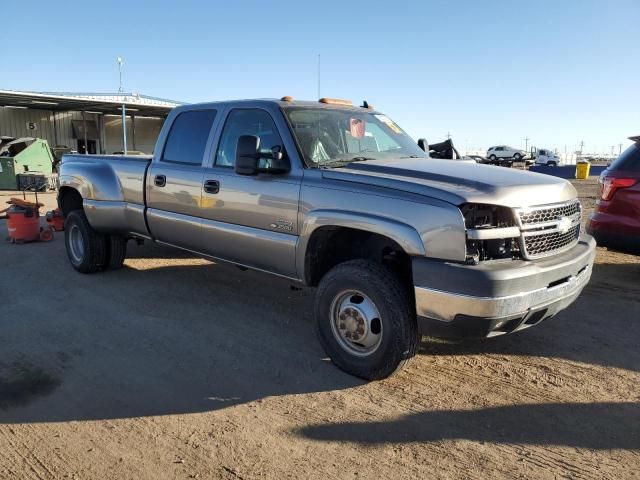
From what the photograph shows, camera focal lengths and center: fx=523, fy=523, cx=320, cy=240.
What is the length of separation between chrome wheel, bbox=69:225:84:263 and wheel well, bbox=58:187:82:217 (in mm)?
415

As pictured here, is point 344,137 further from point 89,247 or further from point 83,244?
point 83,244

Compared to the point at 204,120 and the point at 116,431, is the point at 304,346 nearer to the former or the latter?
the point at 116,431

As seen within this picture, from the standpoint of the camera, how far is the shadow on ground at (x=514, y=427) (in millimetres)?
2943

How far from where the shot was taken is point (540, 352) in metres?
4.18

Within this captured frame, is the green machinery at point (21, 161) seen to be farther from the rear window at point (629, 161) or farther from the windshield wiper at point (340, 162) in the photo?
the rear window at point (629, 161)

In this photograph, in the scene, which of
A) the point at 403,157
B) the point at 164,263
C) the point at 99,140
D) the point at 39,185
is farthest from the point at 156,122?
the point at 403,157

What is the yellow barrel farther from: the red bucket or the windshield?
the red bucket

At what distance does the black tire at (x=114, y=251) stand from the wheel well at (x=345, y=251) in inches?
135

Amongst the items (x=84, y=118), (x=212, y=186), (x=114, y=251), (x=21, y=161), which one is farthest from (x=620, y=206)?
(x=84, y=118)

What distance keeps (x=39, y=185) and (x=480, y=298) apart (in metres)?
18.0

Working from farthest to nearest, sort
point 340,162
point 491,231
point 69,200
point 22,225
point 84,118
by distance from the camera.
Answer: point 84,118 → point 22,225 → point 69,200 → point 340,162 → point 491,231

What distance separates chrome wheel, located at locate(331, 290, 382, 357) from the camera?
3.58 meters

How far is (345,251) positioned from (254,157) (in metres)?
1.02

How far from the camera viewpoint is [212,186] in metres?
4.71
